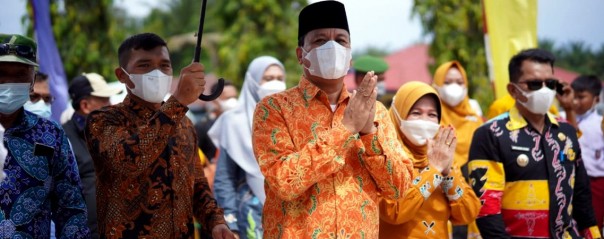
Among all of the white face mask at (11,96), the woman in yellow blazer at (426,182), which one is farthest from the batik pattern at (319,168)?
the white face mask at (11,96)

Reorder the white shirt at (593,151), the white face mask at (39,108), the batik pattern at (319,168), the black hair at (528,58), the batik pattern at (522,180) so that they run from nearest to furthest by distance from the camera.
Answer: the batik pattern at (319,168), the batik pattern at (522,180), the black hair at (528,58), the white face mask at (39,108), the white shirt at (593,151)

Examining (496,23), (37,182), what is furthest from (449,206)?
(496,23)

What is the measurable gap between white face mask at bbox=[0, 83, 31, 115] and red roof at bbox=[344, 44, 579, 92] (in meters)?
24.3

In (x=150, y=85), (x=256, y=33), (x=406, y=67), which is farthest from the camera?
(x=406, y=67)

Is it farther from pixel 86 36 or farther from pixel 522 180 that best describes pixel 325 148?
pixel 86 36

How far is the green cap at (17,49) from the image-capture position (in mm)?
3283

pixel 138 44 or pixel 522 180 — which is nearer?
pixel 138 44

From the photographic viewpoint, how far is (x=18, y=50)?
10.9 feet

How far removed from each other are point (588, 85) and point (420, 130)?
417cm

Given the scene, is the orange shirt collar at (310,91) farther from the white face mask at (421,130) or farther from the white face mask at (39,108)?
the white face mask at (39,108)

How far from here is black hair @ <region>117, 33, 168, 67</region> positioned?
3.64 m

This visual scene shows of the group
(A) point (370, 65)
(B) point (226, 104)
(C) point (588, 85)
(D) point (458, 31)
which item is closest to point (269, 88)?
(A) point (370, 65)

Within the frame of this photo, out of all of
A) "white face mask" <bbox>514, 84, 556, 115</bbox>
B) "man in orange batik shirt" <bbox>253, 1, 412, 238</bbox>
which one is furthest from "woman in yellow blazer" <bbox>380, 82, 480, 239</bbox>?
"white face mask" <bbox>514, 84, 556, 115</bbox>

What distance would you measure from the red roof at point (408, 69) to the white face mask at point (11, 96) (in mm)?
24339
